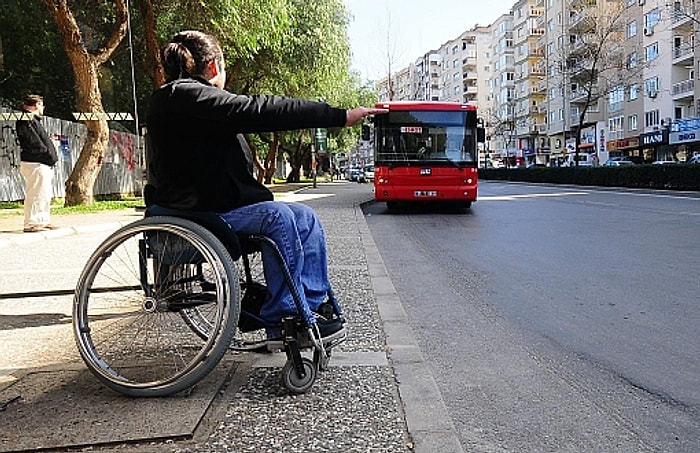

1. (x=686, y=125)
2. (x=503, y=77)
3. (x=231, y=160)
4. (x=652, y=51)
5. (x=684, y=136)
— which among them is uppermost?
(x=503, y=77)

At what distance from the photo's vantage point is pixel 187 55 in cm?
322

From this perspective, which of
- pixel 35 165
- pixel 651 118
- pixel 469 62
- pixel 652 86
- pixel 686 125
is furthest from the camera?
pixel 469 62

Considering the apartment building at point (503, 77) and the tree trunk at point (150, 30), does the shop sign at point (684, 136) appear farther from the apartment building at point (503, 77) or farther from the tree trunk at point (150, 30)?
the tree trunk at point (150, 30)

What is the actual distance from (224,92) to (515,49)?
99395mm

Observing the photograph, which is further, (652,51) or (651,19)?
(652,51)

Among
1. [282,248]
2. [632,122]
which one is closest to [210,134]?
[282,248]

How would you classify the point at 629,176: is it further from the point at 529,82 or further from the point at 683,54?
the point at 529,82

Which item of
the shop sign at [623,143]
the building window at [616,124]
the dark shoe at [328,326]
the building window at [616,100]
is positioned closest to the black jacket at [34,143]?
the dark shoe at [328,326]

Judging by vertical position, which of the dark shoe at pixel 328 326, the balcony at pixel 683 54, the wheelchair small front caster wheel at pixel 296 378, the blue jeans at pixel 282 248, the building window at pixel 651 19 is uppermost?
the building window at pixel 651 19

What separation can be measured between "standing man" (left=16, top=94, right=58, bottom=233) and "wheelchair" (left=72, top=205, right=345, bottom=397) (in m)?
7.04

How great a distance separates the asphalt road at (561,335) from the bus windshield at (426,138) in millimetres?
5936

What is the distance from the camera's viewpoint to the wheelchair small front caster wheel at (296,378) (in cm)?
307

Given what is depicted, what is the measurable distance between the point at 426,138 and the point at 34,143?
9.25 metres

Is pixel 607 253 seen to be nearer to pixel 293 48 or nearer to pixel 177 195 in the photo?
pixel 177 195
